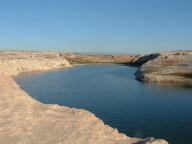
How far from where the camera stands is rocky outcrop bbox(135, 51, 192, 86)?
57356 mm

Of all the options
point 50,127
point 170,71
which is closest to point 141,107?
point 50,127

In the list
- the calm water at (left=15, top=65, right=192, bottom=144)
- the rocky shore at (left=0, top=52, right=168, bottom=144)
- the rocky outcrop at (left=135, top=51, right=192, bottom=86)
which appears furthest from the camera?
the rocky outcrop at (left=135, top=51, right=192, bottom=86)

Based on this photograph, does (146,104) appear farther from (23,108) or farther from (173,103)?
(23,108)

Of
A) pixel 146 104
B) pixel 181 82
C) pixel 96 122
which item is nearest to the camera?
pixel 96 122

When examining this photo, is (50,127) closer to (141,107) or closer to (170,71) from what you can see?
(141,107)

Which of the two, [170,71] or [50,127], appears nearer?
[50,127]

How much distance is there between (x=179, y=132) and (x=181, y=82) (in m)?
32.6

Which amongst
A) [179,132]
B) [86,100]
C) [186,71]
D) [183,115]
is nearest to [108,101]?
[86,100]

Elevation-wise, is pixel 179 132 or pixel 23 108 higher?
pixel 23 108

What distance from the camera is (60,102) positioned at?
122ft

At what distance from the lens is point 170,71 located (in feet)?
205

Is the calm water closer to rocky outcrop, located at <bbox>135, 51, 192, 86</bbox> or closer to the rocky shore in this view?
the rocky shore

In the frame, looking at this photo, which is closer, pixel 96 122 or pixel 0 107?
pixel 96 122

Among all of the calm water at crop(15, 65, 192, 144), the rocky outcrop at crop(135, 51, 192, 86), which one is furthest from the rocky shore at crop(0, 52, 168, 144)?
the rocky outcrop at crop(135, 51, 192, 86)
